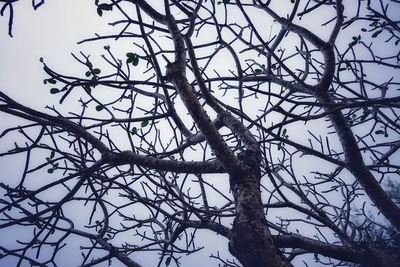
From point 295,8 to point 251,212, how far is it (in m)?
1.35

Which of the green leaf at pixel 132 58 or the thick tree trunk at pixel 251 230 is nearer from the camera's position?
the thick tree trunk at pixel 251 230

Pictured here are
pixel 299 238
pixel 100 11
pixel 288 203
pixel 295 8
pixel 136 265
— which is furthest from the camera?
pixel 136 265

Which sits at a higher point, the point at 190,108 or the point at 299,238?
the point at 190,108

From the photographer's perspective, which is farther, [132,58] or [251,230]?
[132,58]

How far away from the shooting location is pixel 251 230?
58.2 inches

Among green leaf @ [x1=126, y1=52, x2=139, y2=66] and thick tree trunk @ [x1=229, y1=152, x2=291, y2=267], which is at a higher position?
green leaf @ [x1=126, y1=52, x2=139, y2=66]

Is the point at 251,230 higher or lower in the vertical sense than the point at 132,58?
lower

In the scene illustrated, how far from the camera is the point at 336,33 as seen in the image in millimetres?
2797

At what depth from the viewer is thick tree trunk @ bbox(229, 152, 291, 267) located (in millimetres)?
1393

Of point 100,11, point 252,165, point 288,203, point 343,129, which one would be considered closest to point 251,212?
point 252,165

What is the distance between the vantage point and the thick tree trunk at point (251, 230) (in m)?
1.39

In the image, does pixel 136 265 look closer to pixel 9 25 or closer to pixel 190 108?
pixel 190 108

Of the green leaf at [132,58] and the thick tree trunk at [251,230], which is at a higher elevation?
the green leaf at [132,58]

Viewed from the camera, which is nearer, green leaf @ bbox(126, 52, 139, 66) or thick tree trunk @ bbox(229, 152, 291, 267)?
thick tree trunk @ bbox(229, 152, 291, 267)
